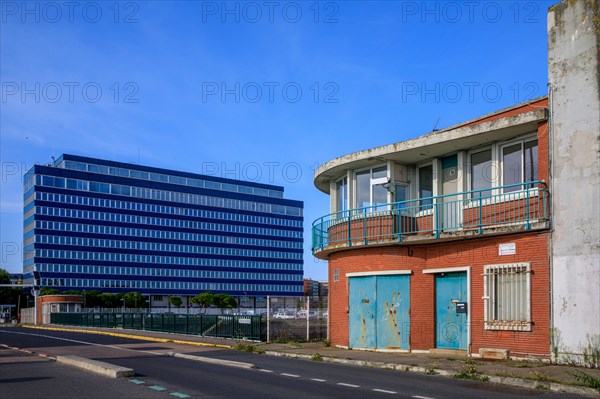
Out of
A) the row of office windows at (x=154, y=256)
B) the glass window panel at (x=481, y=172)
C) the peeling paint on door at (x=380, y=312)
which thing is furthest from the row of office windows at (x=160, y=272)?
the glass window panel at (x=481, y=172)

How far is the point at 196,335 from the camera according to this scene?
3341 centimetres

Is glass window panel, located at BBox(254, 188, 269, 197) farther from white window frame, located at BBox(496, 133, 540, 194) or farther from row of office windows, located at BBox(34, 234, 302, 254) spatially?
white window frame, located at BBox(496, 133, 540, 194)

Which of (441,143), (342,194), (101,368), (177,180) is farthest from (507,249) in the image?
(177,180)

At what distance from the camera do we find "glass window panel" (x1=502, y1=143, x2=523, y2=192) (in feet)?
62.9

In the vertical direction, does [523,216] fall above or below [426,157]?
below

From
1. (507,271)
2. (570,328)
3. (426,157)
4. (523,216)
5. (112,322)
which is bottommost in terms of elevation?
(112,322)

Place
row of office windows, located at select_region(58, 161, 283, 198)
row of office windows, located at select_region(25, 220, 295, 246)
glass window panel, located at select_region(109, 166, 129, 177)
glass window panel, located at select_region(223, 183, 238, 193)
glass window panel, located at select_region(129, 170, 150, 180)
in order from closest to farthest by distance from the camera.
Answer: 1. row of office windows, located at select_region(25, 220, 295, 246)
2. row of office windows, located at select_region(58, 161, 283, 198)
3. glass window panel, located at select_region(109, 166, 129, 177)
4. glass window panel, located at select_region(129, 170, 150, 180)
5. glass window panel, located at select_region(223, 183, 238, 193)

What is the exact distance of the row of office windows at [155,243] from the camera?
12712 cm

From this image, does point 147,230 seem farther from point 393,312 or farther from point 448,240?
point 448,240

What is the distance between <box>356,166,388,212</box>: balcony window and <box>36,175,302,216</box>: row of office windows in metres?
113

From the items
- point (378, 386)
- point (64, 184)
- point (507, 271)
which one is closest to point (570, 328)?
point (507, 271)

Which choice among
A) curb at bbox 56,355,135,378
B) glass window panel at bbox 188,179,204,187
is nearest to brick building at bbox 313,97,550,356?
curb at bbox 56,355,135,378

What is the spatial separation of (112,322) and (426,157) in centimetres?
3304

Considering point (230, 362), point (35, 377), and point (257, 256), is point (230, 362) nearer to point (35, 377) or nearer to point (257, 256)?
point (35, 377)
